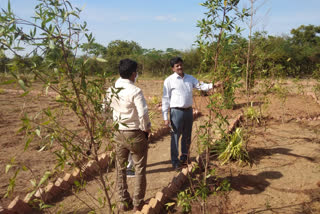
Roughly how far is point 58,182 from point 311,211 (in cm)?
317

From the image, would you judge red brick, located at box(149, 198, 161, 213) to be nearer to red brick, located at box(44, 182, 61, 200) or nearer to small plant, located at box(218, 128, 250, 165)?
red brick, located at box(44, 182, 61, 200)

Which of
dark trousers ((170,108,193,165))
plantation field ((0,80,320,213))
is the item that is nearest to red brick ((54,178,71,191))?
plantation field ((0,80,320,213))

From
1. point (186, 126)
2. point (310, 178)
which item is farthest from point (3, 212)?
point (310, 178)

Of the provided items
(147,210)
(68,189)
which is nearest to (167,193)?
(147,210)

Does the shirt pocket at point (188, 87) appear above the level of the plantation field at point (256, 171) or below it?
above

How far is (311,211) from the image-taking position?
2863mm

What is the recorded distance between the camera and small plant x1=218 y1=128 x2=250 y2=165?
14.0 feet

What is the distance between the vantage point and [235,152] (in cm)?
429

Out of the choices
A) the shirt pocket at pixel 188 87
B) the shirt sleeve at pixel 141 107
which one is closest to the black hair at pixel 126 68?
the shirt sleeve at pixel 141 107

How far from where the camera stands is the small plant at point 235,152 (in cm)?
425

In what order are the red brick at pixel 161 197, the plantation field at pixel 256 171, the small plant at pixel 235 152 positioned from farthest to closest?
the small plant at pixel 235 152 → the plantation field at pixel 256 171 → the red brick at pixel 161 197

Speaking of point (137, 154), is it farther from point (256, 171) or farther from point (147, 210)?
point (256, 171)

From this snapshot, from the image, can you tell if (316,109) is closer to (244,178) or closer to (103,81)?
(244,178)

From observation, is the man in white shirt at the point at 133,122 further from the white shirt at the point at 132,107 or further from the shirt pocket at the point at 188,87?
the shirt pocket at the point at 188,87
